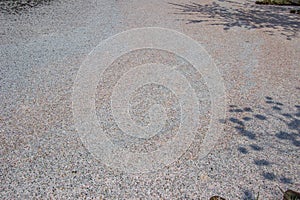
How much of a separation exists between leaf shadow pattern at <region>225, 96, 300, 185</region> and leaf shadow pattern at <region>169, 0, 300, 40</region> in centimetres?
316

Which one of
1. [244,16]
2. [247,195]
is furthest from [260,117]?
[244,16]

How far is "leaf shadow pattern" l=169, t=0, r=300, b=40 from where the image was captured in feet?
23.5

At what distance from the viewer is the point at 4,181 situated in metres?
2.88

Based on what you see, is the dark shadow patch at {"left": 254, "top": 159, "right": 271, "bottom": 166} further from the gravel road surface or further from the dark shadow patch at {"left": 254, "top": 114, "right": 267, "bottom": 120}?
the dark shadow patch at {"left": 254, "top": 114, "right": 267, "bottom": 120}

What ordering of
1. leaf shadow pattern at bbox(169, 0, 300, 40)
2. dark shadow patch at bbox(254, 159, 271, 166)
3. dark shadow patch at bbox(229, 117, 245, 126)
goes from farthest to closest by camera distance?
leaf shadow pattern at bbox(169, 0, 300, 40), dark shadow patch at bbox(229, 117, 245, 126), dark shadow patch at bbox(254, 159, 271, 166)

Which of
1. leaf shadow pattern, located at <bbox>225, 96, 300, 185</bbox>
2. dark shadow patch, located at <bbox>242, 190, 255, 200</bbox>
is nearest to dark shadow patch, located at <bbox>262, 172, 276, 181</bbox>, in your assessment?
leaf shadow pattern, located at <bbox>225, 96, 300, 185</bbox>

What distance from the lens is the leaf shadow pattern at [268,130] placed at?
10.5 feet

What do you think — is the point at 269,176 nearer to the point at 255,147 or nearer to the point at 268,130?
the point at 255,147

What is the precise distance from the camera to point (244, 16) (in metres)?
7.93

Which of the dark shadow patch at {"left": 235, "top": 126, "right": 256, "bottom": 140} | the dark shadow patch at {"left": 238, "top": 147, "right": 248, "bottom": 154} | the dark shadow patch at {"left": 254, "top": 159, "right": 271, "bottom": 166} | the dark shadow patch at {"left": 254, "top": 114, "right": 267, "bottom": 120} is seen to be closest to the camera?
the dark shadow patch at {"left": 254, "top": 159, "right": 271, "bottom": 166}

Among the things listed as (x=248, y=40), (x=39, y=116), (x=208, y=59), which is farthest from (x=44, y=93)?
(x=248, y=40)

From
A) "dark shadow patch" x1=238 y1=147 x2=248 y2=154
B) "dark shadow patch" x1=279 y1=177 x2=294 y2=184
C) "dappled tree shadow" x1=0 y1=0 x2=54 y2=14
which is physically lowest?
"dappled tree shadow" x1=0 y1=0 x2=54 y2=14

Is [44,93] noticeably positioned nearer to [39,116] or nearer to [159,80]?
[39,116]

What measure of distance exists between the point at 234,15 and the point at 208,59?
3.07m
